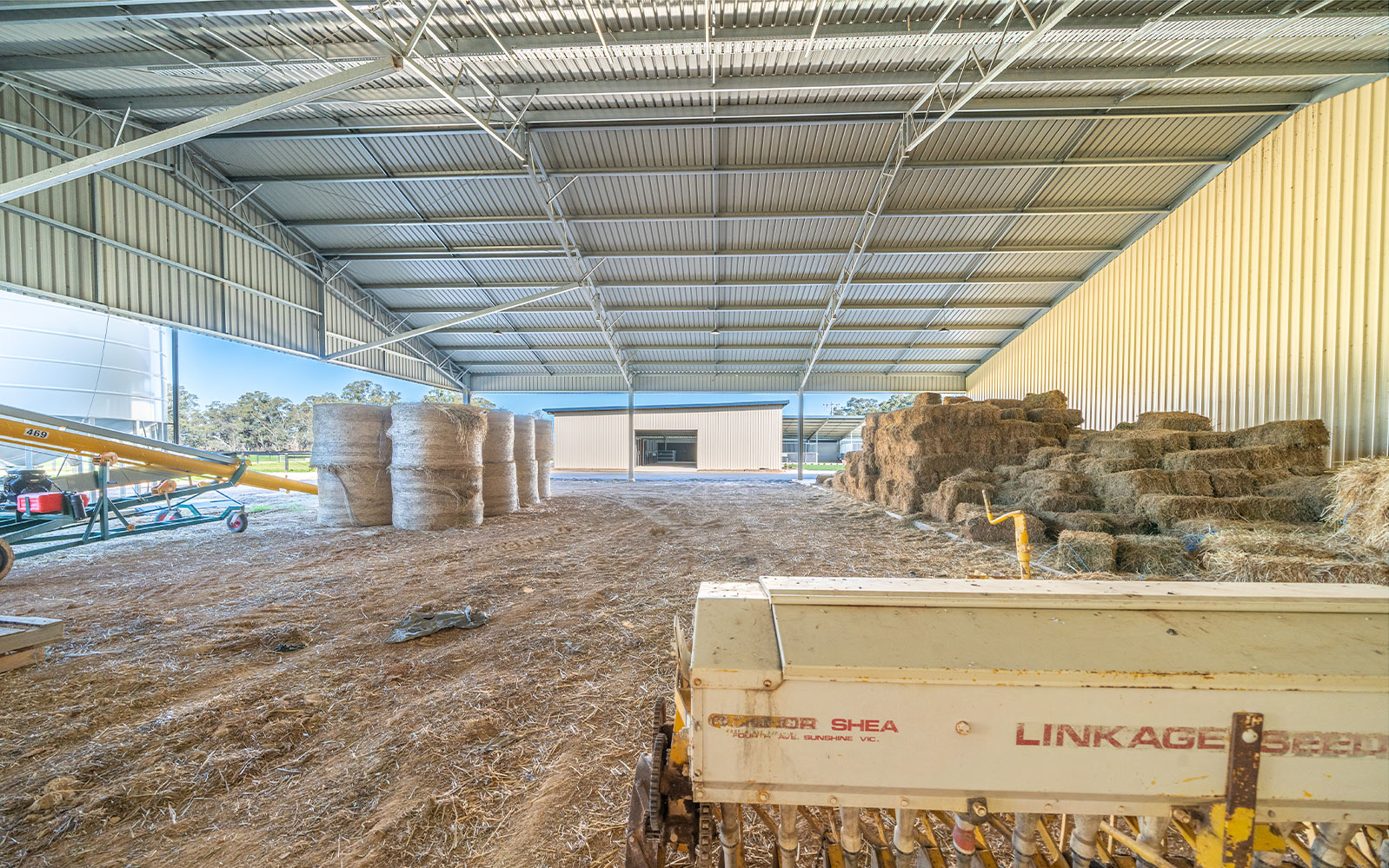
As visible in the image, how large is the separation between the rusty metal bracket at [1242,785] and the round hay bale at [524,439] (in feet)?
36.9

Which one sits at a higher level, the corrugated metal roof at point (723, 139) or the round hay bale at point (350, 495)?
the corrugated metal roof at point (723, 139)

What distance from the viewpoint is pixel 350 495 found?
27.7 feet

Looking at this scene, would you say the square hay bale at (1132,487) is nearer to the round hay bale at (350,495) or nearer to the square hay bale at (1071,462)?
the square hay bale at (1071,462)

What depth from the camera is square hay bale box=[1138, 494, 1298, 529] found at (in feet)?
19.4

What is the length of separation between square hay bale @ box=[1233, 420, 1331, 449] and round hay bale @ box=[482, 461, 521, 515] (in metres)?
12.4

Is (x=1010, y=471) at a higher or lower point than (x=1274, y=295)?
lower

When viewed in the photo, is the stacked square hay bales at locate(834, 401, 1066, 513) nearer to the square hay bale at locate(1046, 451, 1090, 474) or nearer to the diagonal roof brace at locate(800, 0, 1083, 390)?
the square hay bale at locate(1046, 451, 1090, 474)

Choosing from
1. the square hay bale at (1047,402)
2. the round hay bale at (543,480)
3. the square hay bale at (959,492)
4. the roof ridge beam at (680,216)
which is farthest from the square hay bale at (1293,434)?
the round hay bale at (543,480)

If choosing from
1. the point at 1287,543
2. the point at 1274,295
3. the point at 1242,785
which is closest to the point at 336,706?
the point at 1242,785

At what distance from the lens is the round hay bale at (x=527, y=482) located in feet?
37.3

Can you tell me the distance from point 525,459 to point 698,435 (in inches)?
573

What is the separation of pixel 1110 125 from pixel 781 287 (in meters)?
7.94

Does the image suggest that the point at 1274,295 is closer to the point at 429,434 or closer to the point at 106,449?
the point at 429,434

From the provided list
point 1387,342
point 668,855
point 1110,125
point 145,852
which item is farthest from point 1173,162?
point 145,852
